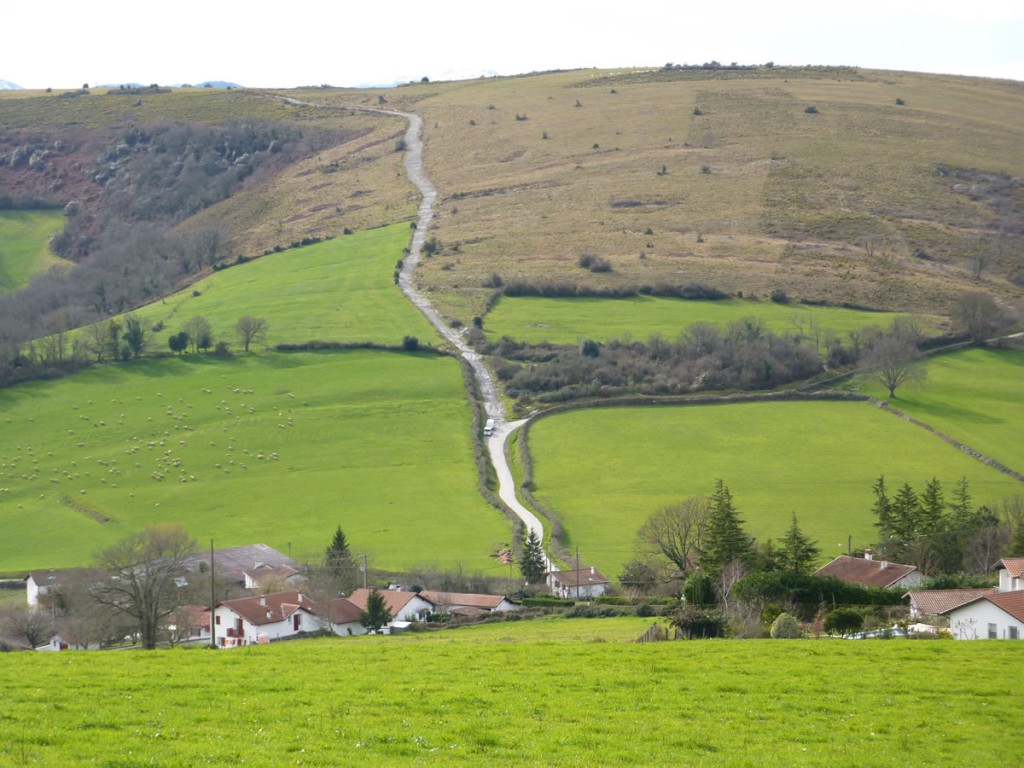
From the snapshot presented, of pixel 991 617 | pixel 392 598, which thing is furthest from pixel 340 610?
pixel 991 617

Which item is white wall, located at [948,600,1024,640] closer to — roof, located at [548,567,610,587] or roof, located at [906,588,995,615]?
roof, located at [906,588,995,615]

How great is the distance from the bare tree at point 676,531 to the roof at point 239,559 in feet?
66.0

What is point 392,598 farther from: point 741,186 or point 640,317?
point 741,186

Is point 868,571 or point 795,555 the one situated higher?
point 795,555

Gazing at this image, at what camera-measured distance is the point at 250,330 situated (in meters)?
102

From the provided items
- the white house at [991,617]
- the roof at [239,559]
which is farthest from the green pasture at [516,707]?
the roof at [239,559]

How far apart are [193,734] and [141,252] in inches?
5478

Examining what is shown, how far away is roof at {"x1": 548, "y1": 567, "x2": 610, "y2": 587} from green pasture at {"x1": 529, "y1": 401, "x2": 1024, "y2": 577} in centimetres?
150

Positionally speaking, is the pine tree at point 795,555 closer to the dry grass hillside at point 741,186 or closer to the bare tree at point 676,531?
the bare tree at point 676,531

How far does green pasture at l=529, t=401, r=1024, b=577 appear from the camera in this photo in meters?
67.9

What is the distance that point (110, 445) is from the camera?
276 ft

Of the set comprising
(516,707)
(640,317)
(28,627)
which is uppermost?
(640,317)

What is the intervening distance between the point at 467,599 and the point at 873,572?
19.0m

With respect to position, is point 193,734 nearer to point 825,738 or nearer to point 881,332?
point 825,738
